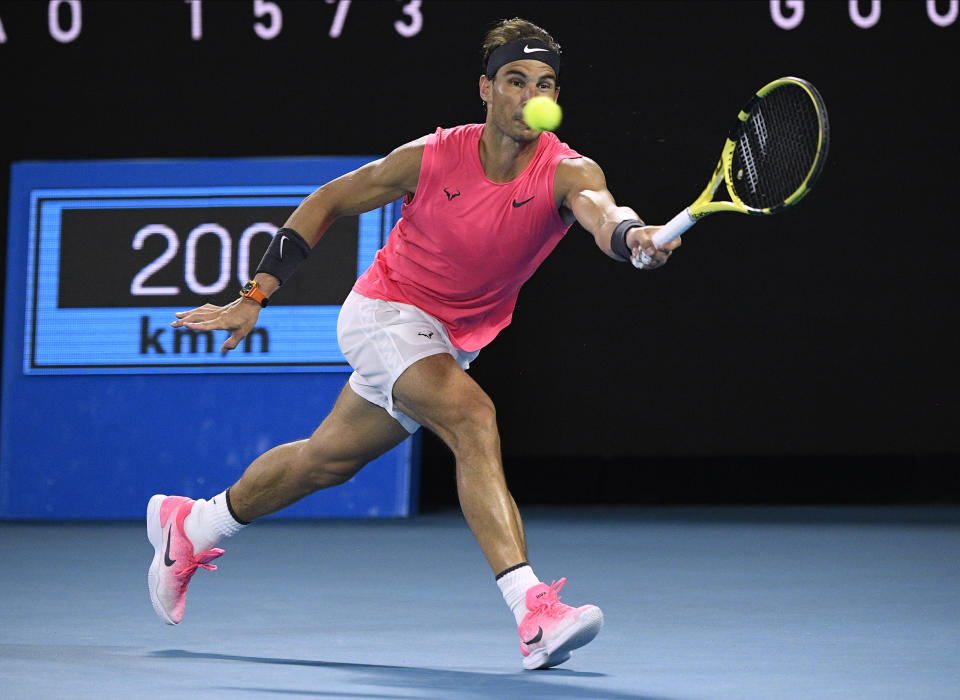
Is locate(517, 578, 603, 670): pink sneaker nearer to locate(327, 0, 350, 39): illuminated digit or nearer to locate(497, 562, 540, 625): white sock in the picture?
locate(497, 562, 540, 625): white sock

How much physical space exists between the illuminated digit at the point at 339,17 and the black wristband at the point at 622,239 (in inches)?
152

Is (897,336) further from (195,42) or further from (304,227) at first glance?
(304,227)

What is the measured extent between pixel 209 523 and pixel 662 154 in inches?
134

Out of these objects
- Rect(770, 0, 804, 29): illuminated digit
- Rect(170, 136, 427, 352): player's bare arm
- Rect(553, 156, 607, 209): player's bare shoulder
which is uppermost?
Rect(770, 0, 804, 29): illuminated digit

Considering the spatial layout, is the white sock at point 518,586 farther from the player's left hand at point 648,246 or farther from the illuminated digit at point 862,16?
the illuminated digit at point 862,16

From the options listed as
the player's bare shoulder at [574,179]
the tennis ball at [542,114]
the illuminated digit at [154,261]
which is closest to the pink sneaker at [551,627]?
the player's bare shoulder at [574,179]

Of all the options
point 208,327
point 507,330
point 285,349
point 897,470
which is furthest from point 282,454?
point 897,470

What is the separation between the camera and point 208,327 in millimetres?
3357

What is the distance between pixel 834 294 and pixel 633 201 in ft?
2.91

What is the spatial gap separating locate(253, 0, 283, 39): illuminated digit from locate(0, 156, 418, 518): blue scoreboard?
630 mm

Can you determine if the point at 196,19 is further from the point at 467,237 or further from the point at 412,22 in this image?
the point at 467,237

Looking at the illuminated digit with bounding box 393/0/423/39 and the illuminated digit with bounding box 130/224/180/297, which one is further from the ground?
the illuminated digit with bounding box 393/0/423/39

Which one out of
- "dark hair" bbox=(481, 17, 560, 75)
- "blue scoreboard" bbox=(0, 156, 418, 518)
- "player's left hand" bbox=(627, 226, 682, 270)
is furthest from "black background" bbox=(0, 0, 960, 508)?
"player's left hand" bbox=(627, 226, 682, 270)

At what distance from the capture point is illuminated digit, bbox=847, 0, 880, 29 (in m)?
6.39
